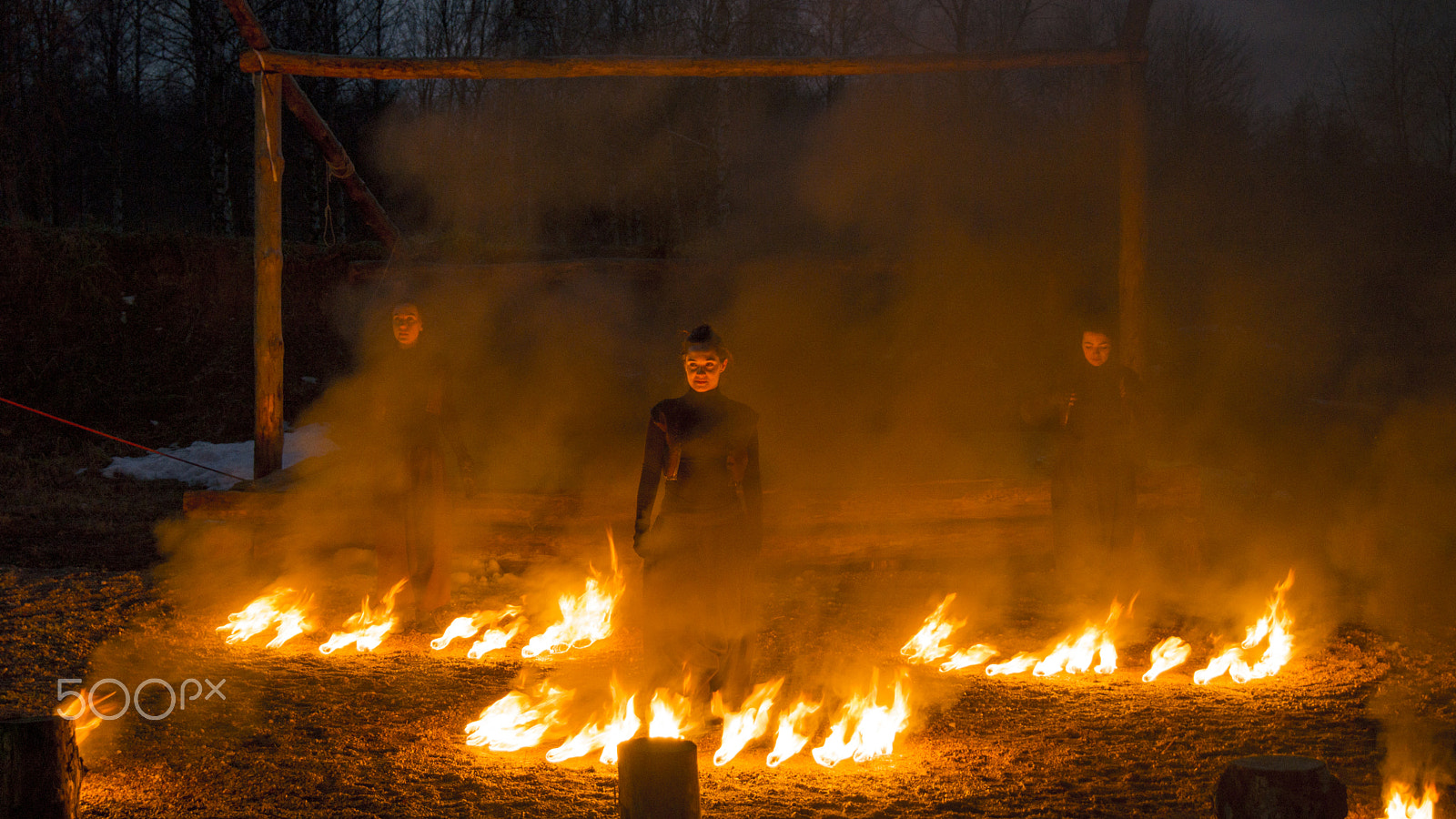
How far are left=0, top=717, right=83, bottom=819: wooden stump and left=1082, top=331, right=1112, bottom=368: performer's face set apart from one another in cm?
551

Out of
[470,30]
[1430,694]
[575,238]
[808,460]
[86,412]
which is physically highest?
[470,30]

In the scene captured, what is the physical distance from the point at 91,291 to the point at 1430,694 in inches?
693

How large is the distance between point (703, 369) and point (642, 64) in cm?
348

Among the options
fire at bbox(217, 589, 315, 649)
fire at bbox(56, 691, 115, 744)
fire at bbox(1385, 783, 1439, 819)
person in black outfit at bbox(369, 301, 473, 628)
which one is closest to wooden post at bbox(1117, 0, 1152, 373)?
fire at bbox(1385, 783, 1439, 819)

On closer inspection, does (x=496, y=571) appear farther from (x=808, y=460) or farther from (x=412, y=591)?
(x=808, y=460)

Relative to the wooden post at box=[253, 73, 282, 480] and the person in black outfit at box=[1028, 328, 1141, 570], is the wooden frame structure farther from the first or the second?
the person in black outfit at box=[1028, 328, 1141, 570]

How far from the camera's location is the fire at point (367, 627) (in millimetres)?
5609

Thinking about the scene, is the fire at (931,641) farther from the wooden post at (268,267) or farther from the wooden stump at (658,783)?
the wooden post at (268,267)

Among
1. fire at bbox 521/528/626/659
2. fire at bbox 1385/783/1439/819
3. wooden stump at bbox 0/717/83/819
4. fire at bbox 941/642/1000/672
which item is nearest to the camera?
wooden stump at bbox 0/717/83/819

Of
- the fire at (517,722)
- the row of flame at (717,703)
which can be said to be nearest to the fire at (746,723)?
the row of flame at (717,703)

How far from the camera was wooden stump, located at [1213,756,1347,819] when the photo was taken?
271 centimetres

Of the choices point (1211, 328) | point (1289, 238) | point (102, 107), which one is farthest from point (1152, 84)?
point (102, 107)

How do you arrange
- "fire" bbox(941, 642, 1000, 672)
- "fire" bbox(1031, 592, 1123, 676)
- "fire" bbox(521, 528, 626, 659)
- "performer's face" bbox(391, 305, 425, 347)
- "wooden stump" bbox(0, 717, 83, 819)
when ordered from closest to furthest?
"wooden stump" bbox(0, 717, 83, 819)
"fire" bbox(1031, 592, 1123, 676)
"fire" bbox(941, 642, 1000, 672)
"fire" bbox(521, 528, 626, 659)
"performer's face" bbox(391, 305, 425, 347)

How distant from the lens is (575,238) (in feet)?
72.1
